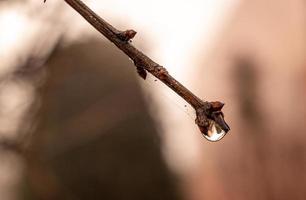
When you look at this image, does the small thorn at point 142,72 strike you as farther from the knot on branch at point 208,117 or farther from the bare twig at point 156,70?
the knot on branch at point 208,117

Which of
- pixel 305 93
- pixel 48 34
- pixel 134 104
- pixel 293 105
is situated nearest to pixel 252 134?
pixel 293 105

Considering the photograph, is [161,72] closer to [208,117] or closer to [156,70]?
[156,70]

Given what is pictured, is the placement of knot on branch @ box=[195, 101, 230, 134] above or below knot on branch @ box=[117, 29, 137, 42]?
below

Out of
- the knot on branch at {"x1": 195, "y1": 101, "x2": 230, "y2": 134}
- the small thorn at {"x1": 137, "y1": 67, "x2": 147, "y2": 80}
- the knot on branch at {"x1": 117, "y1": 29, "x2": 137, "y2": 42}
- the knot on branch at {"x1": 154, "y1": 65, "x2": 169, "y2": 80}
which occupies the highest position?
the knot on branch at {"x1": 117, "y1": 29, "x2": 137, "y2": 42}

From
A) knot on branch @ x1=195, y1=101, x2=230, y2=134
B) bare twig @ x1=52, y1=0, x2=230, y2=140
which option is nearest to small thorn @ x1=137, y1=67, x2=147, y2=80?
bare twig @ x1=52, y1=0, x2=230, y2=140

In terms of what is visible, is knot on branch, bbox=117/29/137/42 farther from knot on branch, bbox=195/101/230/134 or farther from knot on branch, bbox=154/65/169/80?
knot on branch, bbox=195/101/230/134

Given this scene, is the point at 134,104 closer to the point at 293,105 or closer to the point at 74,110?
the point at 74,110

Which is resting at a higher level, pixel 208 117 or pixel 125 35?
pixel 125 35

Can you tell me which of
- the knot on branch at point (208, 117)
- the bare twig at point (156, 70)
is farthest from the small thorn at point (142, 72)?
the knot on branch at point (208, 117)

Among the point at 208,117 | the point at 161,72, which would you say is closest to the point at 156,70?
the point at 161,72
